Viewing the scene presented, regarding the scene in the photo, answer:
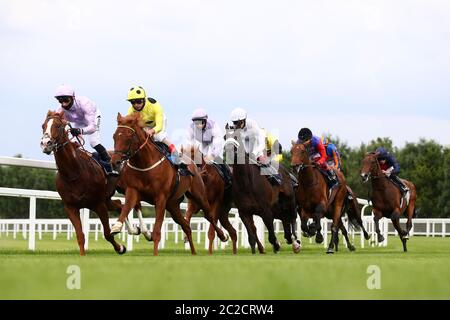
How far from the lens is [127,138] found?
1349cm

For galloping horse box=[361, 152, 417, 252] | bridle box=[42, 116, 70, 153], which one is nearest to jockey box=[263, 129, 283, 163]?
galloping horse box=[361, 152, 417, 252]

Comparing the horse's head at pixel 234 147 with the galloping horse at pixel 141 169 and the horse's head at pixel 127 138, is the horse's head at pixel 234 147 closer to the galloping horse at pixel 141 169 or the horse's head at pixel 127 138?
the galloping horse at pixel 141 169

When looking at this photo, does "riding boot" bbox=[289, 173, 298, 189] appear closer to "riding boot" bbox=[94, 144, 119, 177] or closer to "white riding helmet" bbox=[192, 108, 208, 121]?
"white riding helmet" bbox=[192, 108, 208, 121]

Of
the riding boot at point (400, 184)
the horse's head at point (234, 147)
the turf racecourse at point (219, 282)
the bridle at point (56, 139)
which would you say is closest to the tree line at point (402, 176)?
the riding boot at point (400, 184)

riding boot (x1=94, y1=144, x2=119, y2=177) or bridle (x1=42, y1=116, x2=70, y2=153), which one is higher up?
bridle (x1=42, y1=116, x2=70, y2=153)

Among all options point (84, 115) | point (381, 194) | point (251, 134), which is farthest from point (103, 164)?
point (381, 194)

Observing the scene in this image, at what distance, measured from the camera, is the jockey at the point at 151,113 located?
46.7 ft

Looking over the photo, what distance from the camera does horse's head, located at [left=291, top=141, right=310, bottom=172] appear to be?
1682 cm

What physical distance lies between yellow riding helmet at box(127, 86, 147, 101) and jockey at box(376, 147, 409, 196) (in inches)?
295

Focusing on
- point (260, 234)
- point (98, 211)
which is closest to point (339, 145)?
point (260, 234)

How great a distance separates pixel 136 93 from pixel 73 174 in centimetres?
141

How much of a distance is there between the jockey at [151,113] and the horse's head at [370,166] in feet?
21.1

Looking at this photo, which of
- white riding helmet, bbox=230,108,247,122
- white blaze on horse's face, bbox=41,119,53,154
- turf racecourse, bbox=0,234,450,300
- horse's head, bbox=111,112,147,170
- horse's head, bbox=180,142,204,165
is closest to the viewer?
turf racecourse, bbox=0,234,450,300
